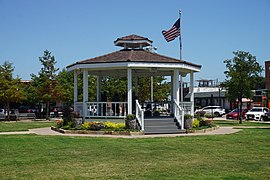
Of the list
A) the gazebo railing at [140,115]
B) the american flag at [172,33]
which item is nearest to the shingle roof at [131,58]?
the gazebo railing at [140,115]

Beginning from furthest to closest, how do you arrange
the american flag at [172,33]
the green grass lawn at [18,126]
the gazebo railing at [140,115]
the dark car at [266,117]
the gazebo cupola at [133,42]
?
the dark car at [266,117] → the american flag at [172,33] → the green grass lawn at [18,126] → the gazebo cupola at [133,42] → the gazebo railing at [140,115]

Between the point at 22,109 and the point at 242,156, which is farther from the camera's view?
the point at 22,109

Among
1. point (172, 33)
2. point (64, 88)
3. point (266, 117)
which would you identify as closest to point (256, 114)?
point (266, 117)

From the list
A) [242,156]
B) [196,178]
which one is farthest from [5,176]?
[242,156]

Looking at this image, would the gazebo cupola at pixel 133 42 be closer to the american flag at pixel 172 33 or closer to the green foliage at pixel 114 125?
the american flag at pixel 172 33

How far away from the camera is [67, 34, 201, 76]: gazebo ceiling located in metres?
22.6

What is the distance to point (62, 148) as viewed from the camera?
48.1 feet

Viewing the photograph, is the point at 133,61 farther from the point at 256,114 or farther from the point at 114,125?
the point at 256,114

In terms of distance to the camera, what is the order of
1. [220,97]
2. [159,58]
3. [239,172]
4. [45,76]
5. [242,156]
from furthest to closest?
[220,97] < [45,76] < [159,58] < [242,156] < [239,172]

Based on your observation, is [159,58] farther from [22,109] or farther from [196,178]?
[22,109]

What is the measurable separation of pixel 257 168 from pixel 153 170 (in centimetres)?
253

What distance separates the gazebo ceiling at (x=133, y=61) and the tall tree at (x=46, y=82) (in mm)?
18925

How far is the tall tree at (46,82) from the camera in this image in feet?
144

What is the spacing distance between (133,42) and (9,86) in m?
20.7
